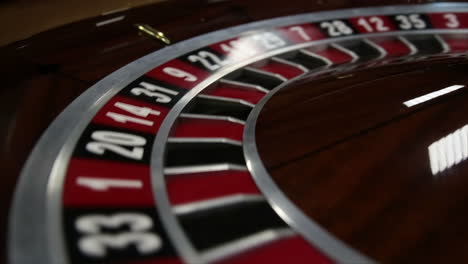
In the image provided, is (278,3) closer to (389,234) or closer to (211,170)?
(211,170)

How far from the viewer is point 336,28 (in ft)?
5.43

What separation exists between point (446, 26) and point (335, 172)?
1.09 meters

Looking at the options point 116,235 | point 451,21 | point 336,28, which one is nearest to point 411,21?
point 451,21

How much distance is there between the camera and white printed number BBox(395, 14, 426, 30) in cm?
171

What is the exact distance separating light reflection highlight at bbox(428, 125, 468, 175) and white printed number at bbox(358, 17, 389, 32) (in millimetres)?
735

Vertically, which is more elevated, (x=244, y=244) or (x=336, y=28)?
(x=336, y=28)

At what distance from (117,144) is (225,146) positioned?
200mm

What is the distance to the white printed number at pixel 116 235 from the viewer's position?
65cm

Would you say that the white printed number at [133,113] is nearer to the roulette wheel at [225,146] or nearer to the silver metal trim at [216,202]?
the roulette wheel at [225,146]

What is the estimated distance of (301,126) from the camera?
1002mm

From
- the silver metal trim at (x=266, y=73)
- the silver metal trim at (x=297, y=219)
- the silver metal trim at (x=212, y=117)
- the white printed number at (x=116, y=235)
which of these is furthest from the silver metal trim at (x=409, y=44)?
the white printed number at (x=116, y=235)

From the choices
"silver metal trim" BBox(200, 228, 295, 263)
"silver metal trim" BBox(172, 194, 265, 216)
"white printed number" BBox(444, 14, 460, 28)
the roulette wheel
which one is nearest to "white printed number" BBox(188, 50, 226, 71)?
the roulette wheel

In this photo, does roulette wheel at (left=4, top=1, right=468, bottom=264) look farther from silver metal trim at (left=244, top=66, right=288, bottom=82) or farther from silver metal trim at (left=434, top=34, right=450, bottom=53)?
silver metal trim at (left=434, top=34, right=450, bottom=53)

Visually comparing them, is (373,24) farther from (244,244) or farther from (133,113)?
(244,244)
